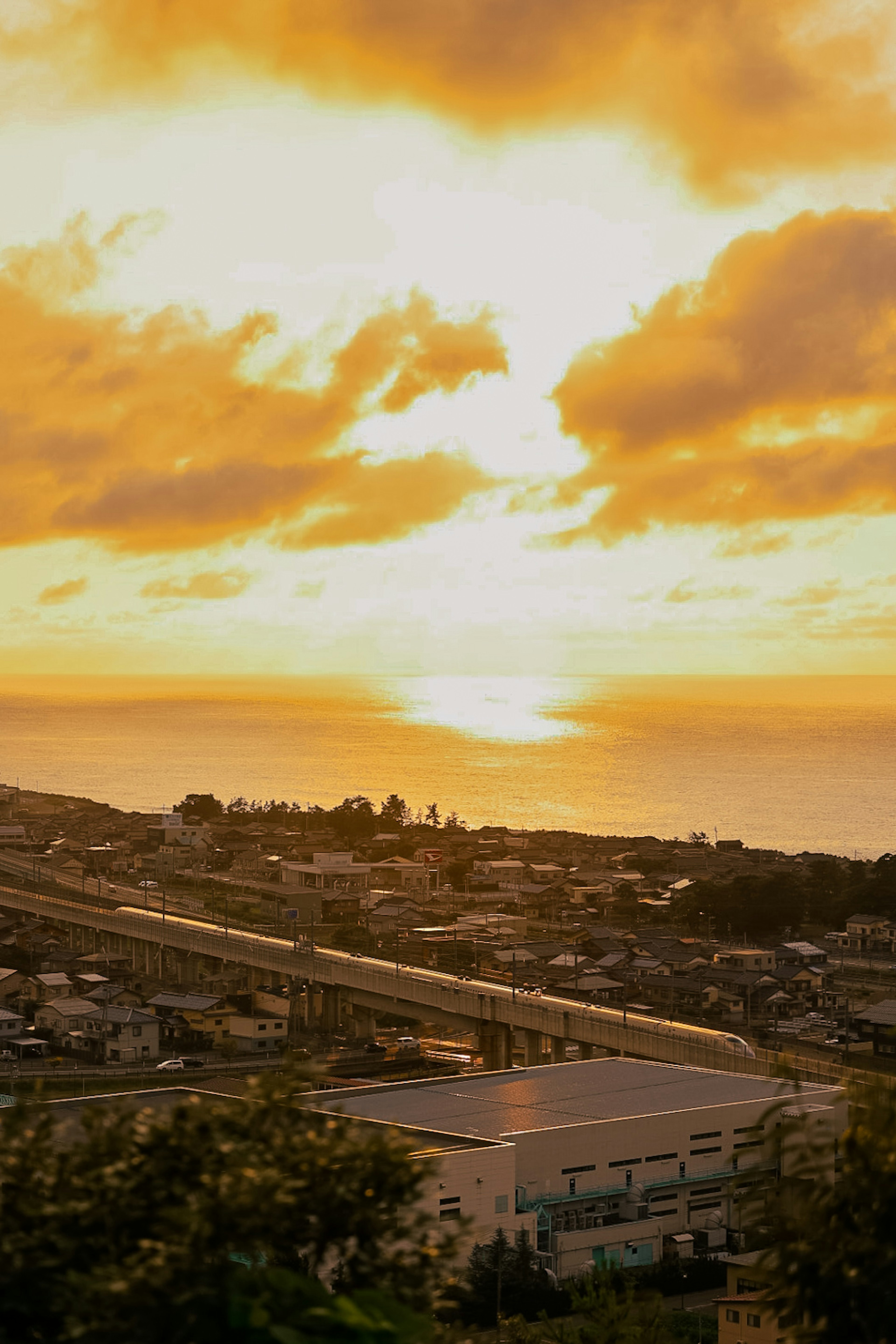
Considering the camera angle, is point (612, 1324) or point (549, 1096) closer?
point (612, 1324)

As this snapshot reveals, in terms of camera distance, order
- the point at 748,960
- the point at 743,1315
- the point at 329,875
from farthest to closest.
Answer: the point at 329,875 < the point at 748,960 < the point at 743,1315

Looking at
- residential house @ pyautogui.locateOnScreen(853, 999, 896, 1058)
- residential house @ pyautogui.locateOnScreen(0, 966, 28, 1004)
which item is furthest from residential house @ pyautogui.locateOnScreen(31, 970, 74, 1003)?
residential house @ pyautogui.locateOnScreen(853, 999, 896, 1058)

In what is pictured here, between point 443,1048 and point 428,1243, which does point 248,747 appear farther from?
point 428,1243

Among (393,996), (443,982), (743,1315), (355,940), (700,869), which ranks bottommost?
(743,1315)

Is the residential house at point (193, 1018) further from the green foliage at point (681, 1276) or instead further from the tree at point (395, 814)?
the tree at point (395, 814)

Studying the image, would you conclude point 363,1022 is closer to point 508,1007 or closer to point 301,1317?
point 508,1007

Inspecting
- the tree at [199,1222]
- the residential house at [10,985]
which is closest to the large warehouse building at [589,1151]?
the tree at [199,1222]

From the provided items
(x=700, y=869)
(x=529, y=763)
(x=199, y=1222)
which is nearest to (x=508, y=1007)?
(x=199, y=1222)

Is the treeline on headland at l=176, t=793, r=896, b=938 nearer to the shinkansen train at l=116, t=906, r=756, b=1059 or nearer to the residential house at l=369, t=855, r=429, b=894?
the residential house at l=369, t=855, r=429, b=894
